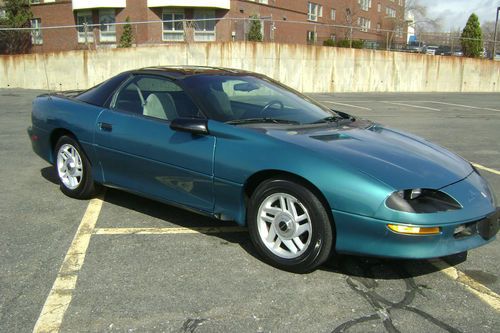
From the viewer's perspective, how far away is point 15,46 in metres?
23.6

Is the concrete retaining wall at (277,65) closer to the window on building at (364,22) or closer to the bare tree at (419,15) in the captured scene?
the window on building at (364,22)

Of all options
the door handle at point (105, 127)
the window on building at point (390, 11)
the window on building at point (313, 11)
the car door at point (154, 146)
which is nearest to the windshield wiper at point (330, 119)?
the car door at point (154, 146)

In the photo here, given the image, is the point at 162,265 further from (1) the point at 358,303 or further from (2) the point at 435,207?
(2) the point at 435,207

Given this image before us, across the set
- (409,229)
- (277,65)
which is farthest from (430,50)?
(409,229)

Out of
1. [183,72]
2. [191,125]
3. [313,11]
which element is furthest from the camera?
[313,11]

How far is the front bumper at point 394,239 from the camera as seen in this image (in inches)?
122

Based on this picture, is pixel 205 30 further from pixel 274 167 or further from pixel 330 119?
pixel 274 167

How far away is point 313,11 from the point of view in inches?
1781

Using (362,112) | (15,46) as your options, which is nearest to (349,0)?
(15,46)

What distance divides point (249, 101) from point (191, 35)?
1722 cm

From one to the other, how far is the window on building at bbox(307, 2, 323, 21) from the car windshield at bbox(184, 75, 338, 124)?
4107 cm

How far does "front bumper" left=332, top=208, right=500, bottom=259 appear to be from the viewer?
3.09m

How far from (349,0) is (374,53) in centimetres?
2990

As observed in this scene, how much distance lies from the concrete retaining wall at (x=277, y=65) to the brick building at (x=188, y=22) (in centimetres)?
83
